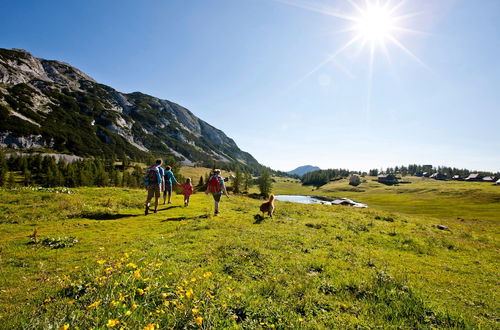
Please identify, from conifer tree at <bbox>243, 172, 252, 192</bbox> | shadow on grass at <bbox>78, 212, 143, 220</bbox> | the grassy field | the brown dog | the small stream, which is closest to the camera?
the grassy field

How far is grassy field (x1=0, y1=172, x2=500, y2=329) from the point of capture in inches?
→ 183

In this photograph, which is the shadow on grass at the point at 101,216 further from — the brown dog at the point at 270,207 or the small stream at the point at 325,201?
the small stream at the point at 325,201

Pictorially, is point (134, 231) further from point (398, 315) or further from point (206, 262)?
point (398, 315)

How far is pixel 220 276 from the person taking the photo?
277 inches

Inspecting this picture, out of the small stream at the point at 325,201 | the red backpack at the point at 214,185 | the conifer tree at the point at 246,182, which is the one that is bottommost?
the small stream at the point at 325,201

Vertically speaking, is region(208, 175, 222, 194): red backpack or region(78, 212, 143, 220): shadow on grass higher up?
region(208, 175, 222, 194): red backpack

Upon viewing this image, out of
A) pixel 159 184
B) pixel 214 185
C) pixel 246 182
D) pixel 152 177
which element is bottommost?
pixel 246 182

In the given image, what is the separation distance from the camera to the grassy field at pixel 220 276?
4.64 metres

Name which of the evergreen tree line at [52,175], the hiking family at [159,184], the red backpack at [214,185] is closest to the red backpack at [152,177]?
the hiking family at [159,184]

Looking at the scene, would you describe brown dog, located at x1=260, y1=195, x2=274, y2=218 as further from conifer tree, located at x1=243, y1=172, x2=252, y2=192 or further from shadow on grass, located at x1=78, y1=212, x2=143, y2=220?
conifer tree, located at x1=243, y1=172, x2=252, y2=192

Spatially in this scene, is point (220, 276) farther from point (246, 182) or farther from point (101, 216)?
point (246, 182)

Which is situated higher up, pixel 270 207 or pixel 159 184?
pixel 159 184

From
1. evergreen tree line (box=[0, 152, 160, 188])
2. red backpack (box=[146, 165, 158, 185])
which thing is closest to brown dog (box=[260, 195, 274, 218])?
red backpack (box=[146, 165, 158, 185])

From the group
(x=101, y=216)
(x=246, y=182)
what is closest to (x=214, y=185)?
(x=101, y=216)
